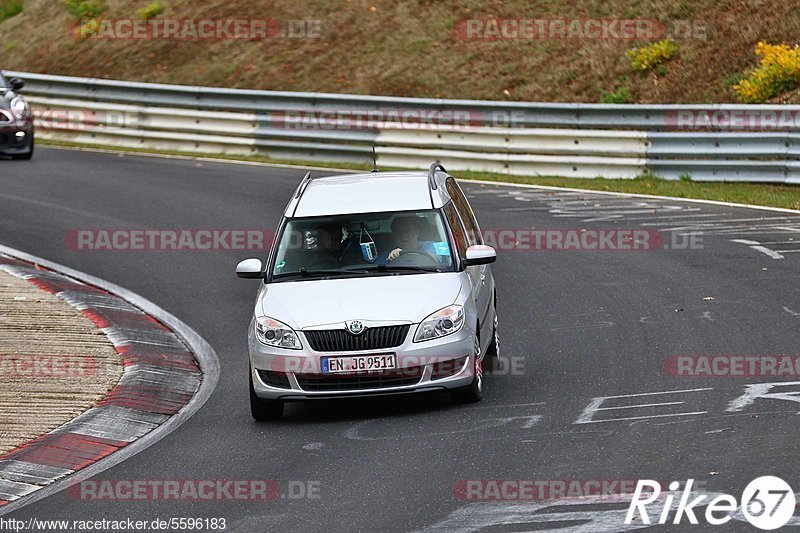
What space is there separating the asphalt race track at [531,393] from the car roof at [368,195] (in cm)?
159

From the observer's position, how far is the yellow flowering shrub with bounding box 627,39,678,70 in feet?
83.8

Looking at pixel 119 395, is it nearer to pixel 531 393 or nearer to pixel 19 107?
pixel 531 393

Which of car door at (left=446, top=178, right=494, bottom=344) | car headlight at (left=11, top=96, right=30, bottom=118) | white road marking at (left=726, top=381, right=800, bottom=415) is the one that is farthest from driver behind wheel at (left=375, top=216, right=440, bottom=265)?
car headlight at (left=11, top=96, right=30, bottom=118)

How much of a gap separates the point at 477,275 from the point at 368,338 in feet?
5.24

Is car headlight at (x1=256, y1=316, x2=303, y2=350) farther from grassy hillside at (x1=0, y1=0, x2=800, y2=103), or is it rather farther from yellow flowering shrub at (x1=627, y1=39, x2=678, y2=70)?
yellow flowering shrub at (x1=627, y1=39, x2=678, y2=70)

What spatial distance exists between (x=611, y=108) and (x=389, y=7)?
10308 millimetres

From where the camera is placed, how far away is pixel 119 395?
1121 cm

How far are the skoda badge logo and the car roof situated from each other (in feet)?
4.73

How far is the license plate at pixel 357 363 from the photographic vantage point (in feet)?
32.8

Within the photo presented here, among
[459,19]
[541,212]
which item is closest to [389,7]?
[459,19]

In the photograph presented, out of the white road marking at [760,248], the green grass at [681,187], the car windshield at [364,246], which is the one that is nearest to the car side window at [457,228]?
the car windshield at [364,246]

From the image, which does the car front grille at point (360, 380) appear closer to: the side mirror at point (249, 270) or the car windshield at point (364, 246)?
the car windshield at point (364, 246)

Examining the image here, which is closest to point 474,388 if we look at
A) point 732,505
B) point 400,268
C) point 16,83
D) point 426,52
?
point 400,268

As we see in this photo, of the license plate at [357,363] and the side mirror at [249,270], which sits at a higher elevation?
the side mirror at [249,270]
